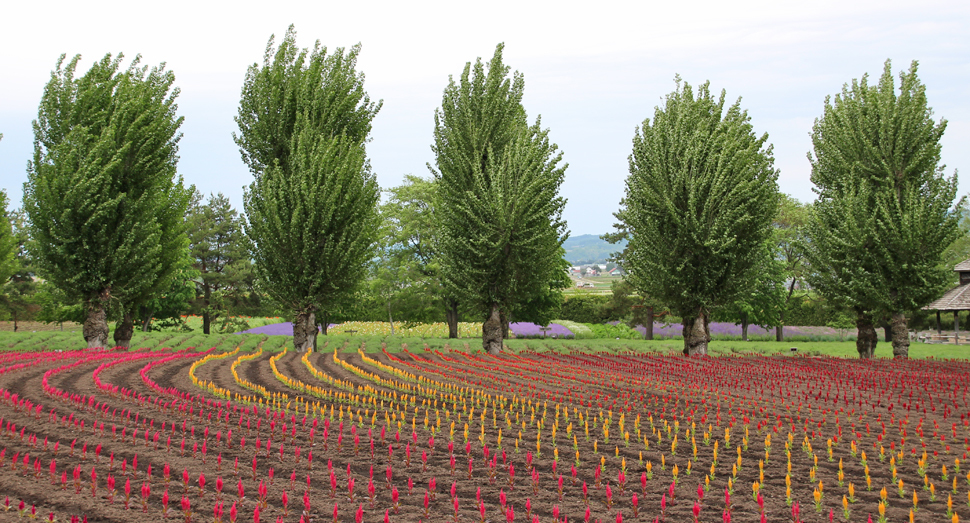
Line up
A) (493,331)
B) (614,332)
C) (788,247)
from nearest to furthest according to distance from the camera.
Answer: (493,331) < (788,247) < (614,332)

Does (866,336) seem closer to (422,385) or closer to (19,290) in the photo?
(422,385)

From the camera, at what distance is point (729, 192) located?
23.6 meters

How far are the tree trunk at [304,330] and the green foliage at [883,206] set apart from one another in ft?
69.5

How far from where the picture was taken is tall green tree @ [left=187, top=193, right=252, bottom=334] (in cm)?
4384

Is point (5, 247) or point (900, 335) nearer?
point (900, 335)

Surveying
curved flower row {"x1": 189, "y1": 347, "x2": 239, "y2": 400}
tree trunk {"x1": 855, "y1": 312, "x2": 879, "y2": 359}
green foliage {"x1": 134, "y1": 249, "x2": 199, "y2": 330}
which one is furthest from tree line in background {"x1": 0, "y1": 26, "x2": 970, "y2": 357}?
green foliage {"x1": 134, "y1": 249, "x2": 199, "y2": 330}

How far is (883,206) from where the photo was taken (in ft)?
78.9

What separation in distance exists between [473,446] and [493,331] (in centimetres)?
1645

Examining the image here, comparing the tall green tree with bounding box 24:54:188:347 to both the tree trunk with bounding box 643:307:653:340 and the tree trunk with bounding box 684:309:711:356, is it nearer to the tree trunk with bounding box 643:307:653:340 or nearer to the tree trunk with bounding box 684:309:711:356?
the tree trunk with bounding box 684:309:711:356

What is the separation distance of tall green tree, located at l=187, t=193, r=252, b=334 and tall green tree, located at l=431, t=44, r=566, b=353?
2182cm

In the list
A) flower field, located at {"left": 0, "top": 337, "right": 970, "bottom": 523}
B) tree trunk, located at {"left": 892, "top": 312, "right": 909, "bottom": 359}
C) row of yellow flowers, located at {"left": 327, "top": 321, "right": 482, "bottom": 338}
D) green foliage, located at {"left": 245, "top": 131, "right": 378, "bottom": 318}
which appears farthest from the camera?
row of yellow flowers, located at {"left": 327, "top": 321, "right": 482, "bottom": 338}

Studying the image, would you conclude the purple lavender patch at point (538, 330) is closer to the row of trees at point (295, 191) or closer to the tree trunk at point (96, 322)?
the row of trees at point (295, 191)

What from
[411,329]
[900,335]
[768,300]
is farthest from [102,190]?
[768,300]

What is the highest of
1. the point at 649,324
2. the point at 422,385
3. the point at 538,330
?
the point at 649,324
